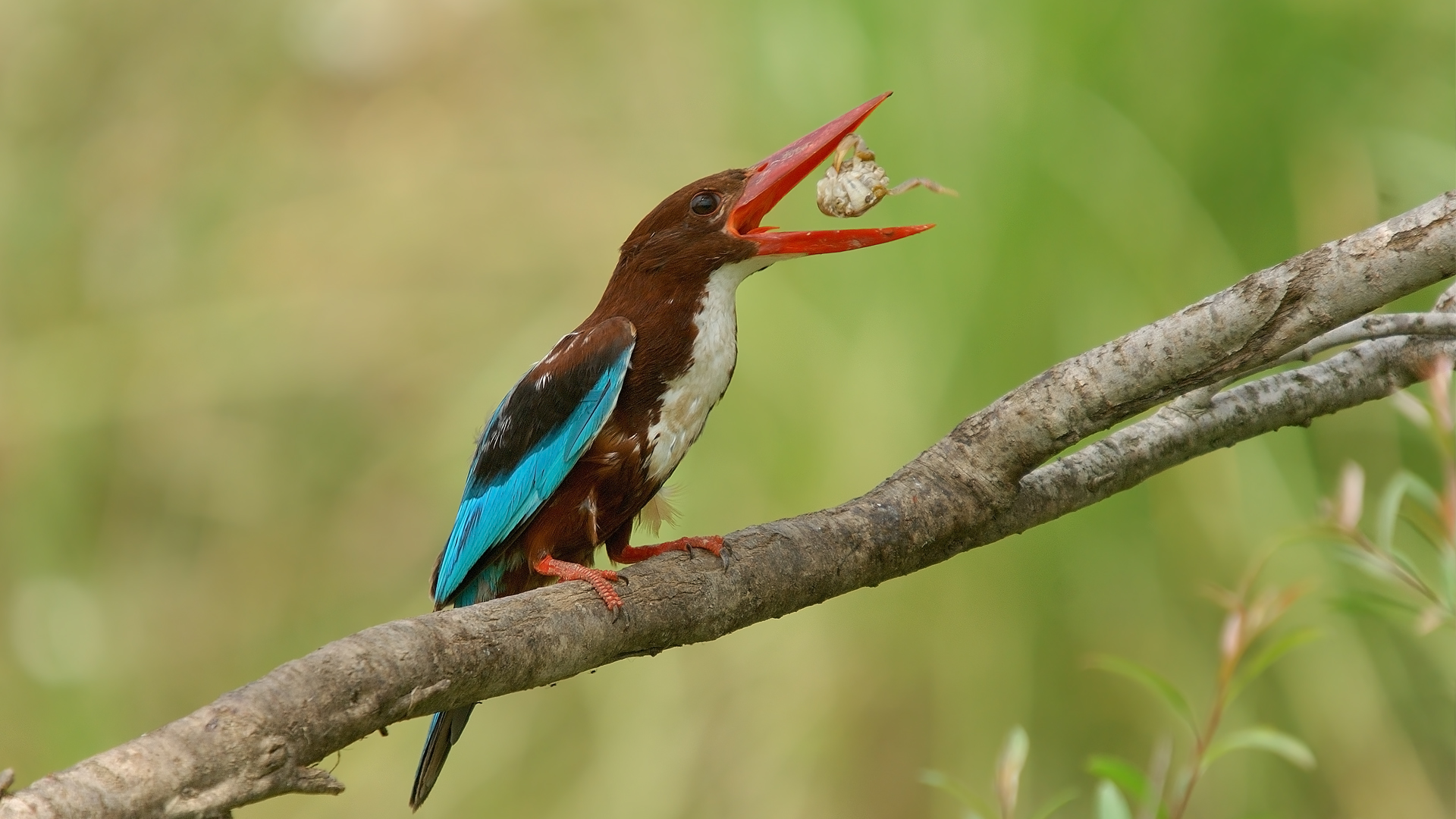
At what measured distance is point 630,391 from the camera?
1.77m

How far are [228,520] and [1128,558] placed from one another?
2863 millimetres

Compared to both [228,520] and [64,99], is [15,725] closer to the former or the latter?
[228,520]

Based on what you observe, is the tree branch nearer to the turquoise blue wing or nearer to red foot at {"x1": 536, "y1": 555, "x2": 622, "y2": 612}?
red foot at {"x1": 536, "y1": 555, "x2": 622, "y2": 612}

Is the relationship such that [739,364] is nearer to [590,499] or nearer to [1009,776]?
[590,499]

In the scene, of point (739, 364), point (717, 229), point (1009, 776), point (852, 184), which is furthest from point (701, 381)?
point (739, 364)

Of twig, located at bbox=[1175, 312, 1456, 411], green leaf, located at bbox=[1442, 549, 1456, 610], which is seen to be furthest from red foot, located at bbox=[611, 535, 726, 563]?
green leaf, located at bbox=[1442, 549, 1456, 610]

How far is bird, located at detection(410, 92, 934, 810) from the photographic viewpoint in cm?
176

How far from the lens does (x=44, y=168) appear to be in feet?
13.3

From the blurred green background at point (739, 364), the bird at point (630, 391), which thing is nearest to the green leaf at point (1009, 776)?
the bird at point (630, 391)

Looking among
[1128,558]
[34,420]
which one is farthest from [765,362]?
[34,420]

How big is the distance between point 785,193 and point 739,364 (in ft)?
4.97

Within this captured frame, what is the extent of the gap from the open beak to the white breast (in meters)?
0.04

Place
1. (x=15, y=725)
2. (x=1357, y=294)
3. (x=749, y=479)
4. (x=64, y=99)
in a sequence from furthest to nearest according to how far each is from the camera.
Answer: (x=64, y=99), (x=15, y=725), (x=749, y=479), (x=1357, y=294)

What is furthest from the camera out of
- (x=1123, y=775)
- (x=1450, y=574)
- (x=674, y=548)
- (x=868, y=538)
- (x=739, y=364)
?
(x=739, y=364)
